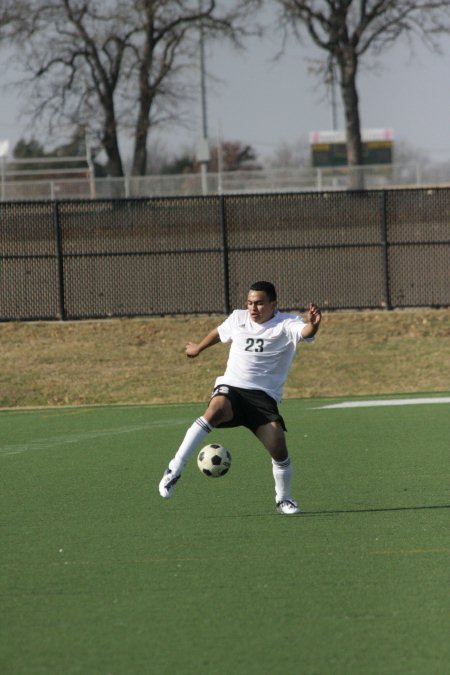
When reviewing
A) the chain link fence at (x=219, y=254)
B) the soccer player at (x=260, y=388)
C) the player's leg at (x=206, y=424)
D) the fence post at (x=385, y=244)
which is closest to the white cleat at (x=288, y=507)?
the soccer player at (x=260, y=388)

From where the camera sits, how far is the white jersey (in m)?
8.84

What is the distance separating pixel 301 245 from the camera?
23.1m

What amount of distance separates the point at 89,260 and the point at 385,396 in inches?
280

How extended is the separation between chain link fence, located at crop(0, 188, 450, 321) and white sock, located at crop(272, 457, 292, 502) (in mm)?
13980

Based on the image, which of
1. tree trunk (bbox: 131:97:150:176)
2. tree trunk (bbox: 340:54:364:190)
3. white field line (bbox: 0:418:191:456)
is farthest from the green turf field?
tree trunk (bbox: 131:97:150:176)

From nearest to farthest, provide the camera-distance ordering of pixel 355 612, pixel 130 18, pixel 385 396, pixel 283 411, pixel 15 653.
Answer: pixel 15 653
pixel 355 612
pixel 283 411
pixel 385 396
pixel 130 18

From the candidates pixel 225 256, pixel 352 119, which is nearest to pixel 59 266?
pixel 225 256

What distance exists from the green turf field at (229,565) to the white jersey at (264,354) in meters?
0.96

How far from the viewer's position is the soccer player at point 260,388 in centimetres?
877

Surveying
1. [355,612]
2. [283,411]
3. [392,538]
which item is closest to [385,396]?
[283,411]

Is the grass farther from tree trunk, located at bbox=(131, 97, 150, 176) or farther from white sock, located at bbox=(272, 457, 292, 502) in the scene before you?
tree trunk, located at bbox=(131, 97, 150, 176)

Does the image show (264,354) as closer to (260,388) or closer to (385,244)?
(260,388)

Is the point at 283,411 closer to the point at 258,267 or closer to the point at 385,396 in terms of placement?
the point at 385,396

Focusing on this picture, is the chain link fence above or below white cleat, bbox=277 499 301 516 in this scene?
above
